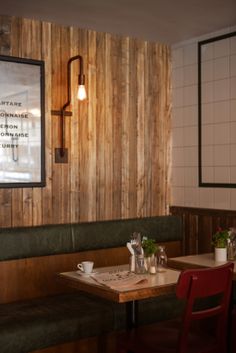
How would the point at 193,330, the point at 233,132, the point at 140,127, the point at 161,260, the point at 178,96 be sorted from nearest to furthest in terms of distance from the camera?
the point at 193,330 < the point at 161,260 < the point at 233,132 < the point at 140,127 < the point at 178,96

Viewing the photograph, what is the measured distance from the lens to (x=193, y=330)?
10.9ft

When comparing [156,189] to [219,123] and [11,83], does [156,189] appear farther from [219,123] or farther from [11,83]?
[11,83]

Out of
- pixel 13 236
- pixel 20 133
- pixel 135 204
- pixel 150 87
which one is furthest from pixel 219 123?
pixel 13 236

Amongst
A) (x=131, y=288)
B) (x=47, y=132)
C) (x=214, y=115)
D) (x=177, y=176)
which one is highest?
(x=214, y=115)

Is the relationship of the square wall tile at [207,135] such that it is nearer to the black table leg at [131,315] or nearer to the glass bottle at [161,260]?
the glass bottle at [161,260]

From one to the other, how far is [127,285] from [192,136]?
2.49 m

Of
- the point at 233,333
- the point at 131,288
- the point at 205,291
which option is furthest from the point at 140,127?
the point at 205,291

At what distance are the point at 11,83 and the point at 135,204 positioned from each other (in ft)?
5.70

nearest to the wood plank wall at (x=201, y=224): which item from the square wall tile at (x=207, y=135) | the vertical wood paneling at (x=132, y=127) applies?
the vertical wood paneling at (x=132, y=127)

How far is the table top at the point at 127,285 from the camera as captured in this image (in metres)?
2.99

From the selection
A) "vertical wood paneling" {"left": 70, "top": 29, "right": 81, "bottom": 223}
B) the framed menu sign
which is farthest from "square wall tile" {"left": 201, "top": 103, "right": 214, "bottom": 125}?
the framed menu sign

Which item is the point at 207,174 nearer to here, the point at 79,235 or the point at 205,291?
the point at 79,235

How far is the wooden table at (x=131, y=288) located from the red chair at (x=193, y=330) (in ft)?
0.57

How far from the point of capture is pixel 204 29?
16.0 feet
